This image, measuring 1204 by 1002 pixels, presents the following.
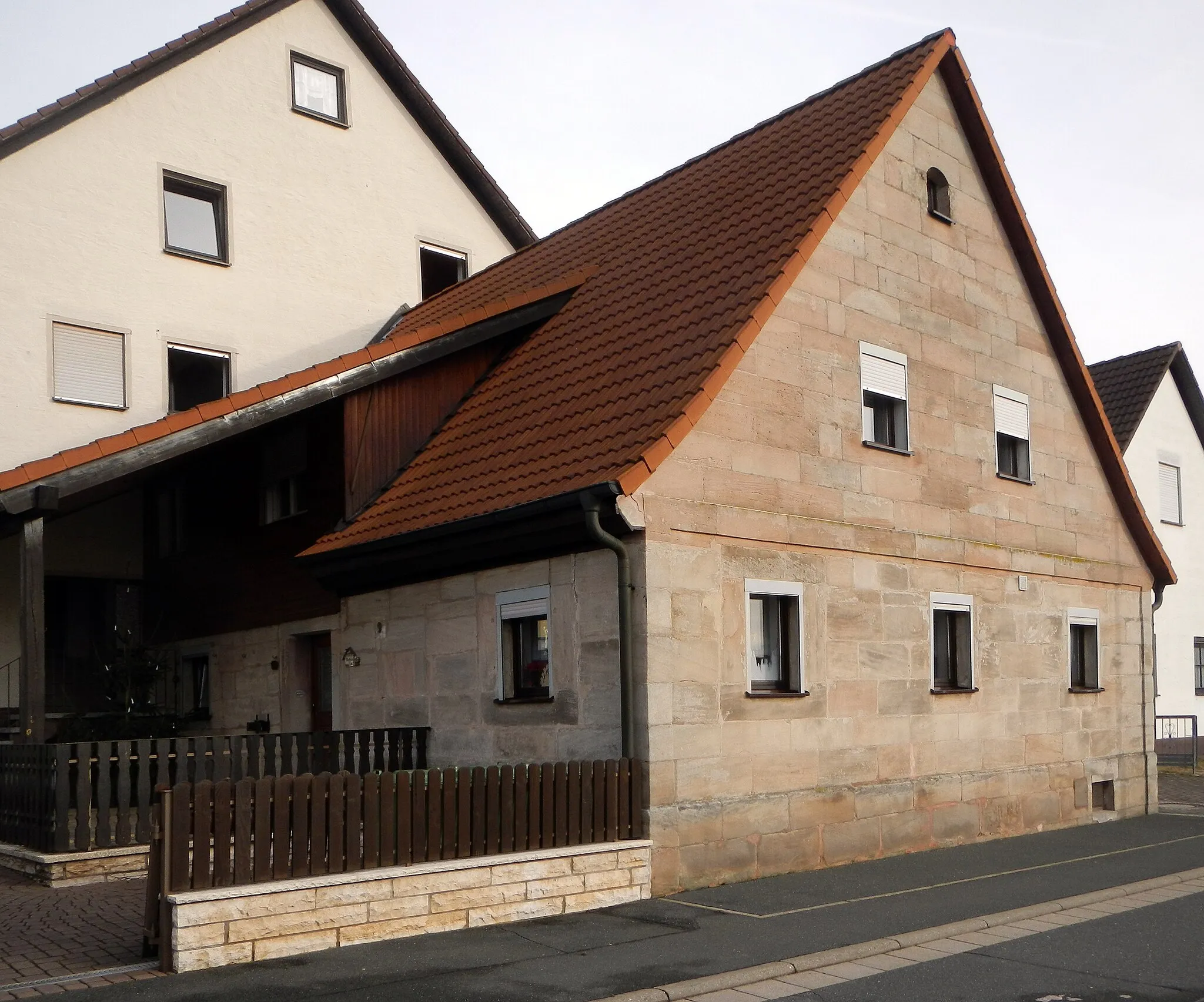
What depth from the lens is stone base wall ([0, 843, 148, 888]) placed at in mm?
11523

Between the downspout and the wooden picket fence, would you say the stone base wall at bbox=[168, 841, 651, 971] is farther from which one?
the downspout

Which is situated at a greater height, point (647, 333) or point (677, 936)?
point (647, 333)

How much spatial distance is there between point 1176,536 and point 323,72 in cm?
2075

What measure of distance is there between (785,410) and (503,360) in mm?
4506

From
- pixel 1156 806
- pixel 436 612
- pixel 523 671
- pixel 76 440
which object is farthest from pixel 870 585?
pixel 76 440

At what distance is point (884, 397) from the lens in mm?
14398

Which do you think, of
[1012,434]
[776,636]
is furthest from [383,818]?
[1012,434]

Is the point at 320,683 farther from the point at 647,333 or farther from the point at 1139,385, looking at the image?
the point at 1139,385

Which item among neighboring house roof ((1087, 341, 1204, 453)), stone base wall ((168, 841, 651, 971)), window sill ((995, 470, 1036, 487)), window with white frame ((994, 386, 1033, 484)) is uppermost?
neighboring house roof ((1087, 341, 1204, 453))

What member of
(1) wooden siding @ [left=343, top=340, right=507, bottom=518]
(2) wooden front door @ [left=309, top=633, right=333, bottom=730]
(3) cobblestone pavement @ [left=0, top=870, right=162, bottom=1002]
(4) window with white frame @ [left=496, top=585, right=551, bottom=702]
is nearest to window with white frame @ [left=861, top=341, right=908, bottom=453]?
(4) window with white frame @ [left=496, top=585, right=551, bottom=702]

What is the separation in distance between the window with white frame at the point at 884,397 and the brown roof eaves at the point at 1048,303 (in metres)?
3.22

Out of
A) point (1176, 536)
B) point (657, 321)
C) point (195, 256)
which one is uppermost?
Result: point (195, 256)

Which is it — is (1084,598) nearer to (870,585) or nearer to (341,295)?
(870,585)

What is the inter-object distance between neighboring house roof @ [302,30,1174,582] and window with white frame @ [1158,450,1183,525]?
11.9 m
